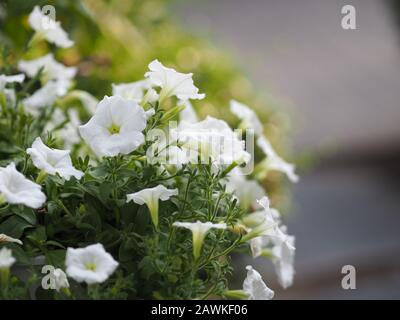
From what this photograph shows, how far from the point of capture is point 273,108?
1.20 m

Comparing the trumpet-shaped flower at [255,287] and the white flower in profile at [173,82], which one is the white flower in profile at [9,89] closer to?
the white flower in profile at [173,82]

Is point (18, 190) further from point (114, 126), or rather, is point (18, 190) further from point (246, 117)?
point (246, 117)

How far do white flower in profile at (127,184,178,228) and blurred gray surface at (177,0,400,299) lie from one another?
0.89m

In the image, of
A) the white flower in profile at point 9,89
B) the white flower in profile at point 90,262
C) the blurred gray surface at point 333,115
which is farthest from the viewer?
the blurred gray surface at point 333,115

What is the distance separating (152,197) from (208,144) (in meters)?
0.06

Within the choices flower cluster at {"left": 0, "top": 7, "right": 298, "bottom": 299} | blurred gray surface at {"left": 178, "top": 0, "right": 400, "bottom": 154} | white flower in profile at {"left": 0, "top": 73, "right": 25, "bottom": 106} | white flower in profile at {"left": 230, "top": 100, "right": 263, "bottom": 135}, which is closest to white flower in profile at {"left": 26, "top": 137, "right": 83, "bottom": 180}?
flower cluster at {"left": 0, "top": 7, "right": 298, "bottom": 299}

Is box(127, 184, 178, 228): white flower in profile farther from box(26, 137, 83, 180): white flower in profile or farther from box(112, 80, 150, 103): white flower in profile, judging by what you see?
box(112, 80, 150, 103): white flower in profile

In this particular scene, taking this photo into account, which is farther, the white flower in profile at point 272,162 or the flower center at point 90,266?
the white flower in profile at point 272,162

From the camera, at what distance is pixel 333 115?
2.42 meters

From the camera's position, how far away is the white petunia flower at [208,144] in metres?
0.49

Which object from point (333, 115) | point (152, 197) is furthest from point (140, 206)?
point (333, 115)

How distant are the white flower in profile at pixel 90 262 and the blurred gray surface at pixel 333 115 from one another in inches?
36.7

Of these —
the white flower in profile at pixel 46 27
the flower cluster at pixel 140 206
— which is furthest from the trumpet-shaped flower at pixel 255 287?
the white flower in profile at pixel 46 27
